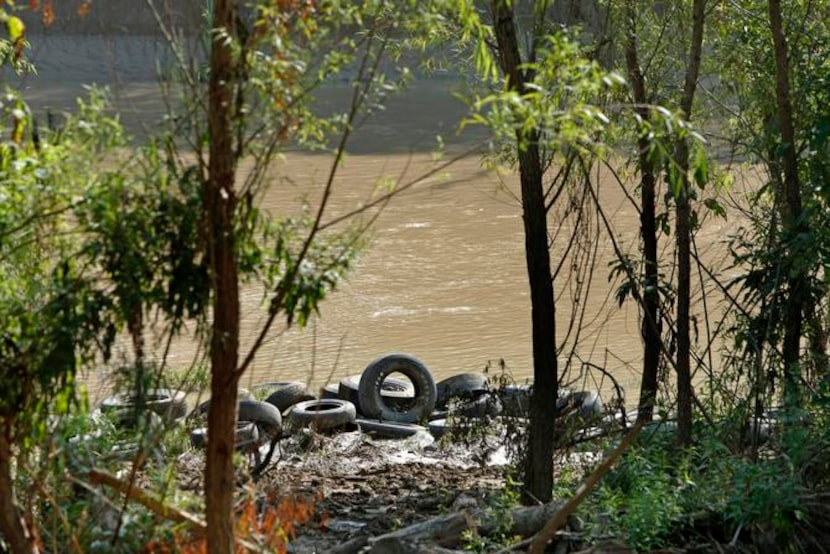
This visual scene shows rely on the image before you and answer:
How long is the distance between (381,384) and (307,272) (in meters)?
7.31

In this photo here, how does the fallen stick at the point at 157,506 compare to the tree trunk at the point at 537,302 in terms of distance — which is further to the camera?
the tree trunk at the point at 537,302

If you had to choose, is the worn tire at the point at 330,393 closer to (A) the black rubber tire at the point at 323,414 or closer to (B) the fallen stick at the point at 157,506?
(A) the black rubber tire at the point at 323,414

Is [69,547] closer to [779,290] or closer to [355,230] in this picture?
[355,230]

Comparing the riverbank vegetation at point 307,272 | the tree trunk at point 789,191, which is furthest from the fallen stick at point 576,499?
the tree trunk at point 789,191

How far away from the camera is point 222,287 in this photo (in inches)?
172

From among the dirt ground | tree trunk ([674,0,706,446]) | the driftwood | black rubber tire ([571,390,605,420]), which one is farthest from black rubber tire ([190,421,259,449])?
tree trunk ([674,0,706,446])

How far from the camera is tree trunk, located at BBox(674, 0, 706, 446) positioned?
816 cm

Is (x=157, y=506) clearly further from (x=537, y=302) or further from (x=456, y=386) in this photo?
(x=456, y=386)

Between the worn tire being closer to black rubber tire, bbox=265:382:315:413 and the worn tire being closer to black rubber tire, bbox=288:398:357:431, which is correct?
black rubber tire, bbox=265:382:315:413

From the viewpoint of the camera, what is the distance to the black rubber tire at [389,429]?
36.1ft

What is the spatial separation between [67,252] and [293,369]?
9074mm

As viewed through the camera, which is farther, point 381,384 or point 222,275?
point 381,384

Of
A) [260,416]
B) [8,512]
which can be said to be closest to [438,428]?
[260,416]

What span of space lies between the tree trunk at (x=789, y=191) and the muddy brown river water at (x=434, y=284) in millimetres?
1130
